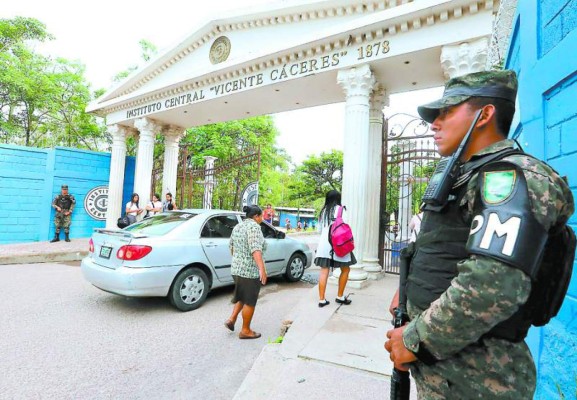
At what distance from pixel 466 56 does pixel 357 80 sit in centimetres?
171

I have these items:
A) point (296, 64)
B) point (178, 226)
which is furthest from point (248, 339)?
point (296, 64)

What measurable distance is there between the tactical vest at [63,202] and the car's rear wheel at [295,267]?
7.98 m

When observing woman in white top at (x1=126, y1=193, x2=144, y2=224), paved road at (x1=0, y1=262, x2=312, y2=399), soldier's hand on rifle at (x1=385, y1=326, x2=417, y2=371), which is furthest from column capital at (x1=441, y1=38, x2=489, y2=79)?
woman in white top at (x1=126, y1=193, x2=144, y2=224)

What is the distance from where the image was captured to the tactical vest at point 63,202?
1034 centimetres

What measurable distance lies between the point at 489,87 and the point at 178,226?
441 cm

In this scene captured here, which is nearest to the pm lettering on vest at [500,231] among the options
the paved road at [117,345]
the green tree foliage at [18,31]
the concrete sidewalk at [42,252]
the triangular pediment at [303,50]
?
the paved road at [117,345]

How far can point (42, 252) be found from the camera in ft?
26.9

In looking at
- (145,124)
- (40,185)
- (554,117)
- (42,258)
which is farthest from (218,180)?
(554,117)

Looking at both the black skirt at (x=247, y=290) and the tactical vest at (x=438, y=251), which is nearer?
the tactical vest at (x=438, y=251)

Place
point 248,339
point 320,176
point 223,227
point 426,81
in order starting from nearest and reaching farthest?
1. point 248,339
2. point 223,227
3. point 426,81
4. point 320,176

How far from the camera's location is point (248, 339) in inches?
148

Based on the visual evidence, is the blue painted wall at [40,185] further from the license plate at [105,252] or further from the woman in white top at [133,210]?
the license plate at [105,252]

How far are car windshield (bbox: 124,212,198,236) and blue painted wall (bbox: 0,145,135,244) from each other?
24.5 feet

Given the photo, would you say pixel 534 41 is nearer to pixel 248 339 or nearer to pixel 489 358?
pixel 489 358
